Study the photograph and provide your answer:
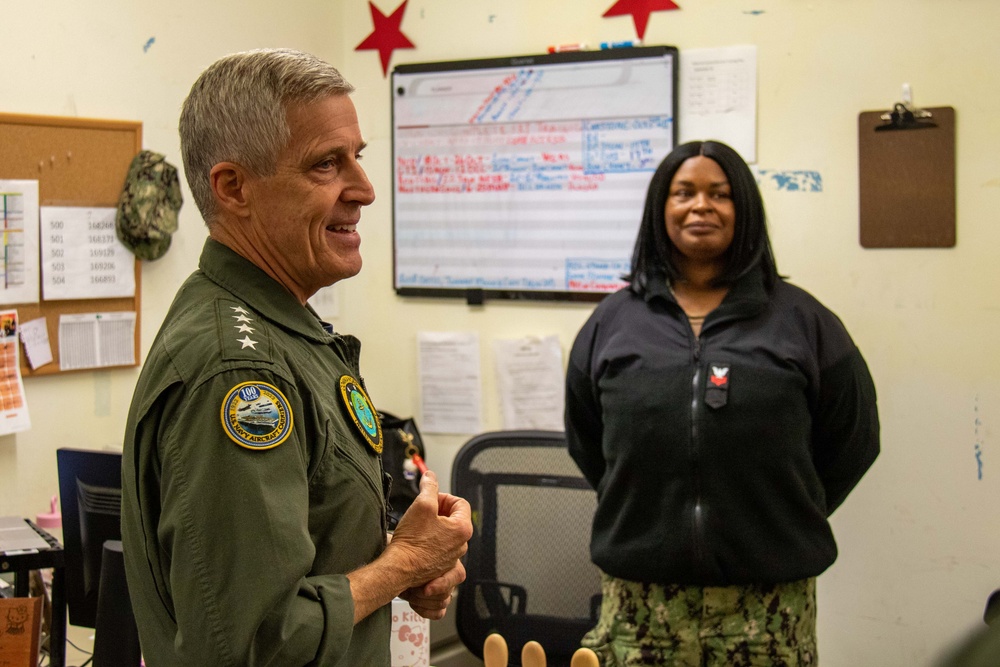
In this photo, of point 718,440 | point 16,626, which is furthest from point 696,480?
point 16,626

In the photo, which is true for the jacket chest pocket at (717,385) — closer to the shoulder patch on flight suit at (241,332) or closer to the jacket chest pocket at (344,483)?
the jacket chest pocket at (344,483)

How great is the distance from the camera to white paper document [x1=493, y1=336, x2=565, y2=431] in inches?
118

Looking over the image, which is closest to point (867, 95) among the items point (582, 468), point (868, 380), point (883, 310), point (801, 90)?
point (801, 90)

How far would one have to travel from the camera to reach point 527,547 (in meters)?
2.51

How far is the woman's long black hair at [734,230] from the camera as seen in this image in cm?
211

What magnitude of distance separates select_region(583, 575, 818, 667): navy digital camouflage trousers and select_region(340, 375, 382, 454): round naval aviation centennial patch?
1.03 m

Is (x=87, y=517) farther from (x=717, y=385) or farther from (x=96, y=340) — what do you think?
(x=717, y=385)

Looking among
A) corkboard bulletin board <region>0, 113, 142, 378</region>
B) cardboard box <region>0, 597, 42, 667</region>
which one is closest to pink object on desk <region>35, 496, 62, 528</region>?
corkboard bulletin board <region>0, 113, 142, 378</region>

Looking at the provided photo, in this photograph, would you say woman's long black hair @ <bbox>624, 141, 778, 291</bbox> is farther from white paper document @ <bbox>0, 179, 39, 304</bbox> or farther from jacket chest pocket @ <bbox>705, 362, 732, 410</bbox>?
white paper document @ <bbox>0, 179, 39, 304</bbox>

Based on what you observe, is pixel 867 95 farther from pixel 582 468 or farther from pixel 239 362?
pixel 239 362

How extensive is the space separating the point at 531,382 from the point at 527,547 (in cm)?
64

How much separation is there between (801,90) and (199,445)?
84.5 inches

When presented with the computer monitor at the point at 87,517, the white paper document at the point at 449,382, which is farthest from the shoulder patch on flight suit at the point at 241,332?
the white paper document at the point at 449,382

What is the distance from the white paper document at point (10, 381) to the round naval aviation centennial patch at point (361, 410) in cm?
140
